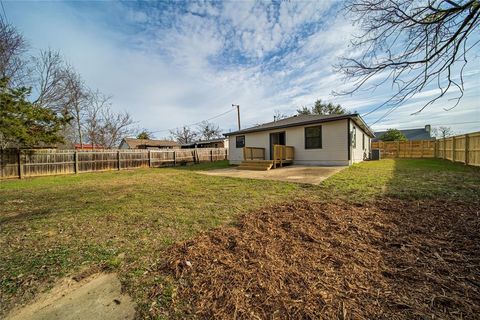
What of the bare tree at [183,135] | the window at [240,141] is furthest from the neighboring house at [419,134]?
the bare tree at [183,135]

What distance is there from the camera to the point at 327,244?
2434 mm

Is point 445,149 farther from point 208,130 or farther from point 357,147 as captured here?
point 208,130

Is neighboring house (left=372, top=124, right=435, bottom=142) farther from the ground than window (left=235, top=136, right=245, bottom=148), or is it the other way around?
neighboring house (left=372, top=124, right=435, bottom=142)

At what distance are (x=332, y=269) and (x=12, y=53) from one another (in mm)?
17682

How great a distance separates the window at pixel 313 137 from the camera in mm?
11695

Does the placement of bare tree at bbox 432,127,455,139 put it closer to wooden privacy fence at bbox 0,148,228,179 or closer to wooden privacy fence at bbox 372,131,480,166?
wooden privacy fence at bbox 372,131,480,166

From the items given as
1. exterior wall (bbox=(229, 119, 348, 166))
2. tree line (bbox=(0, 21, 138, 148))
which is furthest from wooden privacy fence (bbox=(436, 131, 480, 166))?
tree line (bbox=(0, 21, 138, 148))

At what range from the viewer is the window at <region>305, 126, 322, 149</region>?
11.7 meters

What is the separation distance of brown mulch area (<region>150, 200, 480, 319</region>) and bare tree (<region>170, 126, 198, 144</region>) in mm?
42471

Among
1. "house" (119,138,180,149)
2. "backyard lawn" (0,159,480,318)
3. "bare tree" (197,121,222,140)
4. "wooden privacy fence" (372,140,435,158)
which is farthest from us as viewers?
"bare tree" (197,121,222,140)

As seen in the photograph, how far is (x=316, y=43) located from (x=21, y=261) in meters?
6.42

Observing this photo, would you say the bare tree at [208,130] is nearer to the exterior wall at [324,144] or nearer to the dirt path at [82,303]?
the exterior wall at [324,144]

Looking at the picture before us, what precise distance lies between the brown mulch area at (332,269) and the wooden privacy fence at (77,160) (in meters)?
13.1

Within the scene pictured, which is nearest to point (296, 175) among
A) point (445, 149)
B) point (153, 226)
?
point (153, 226)
